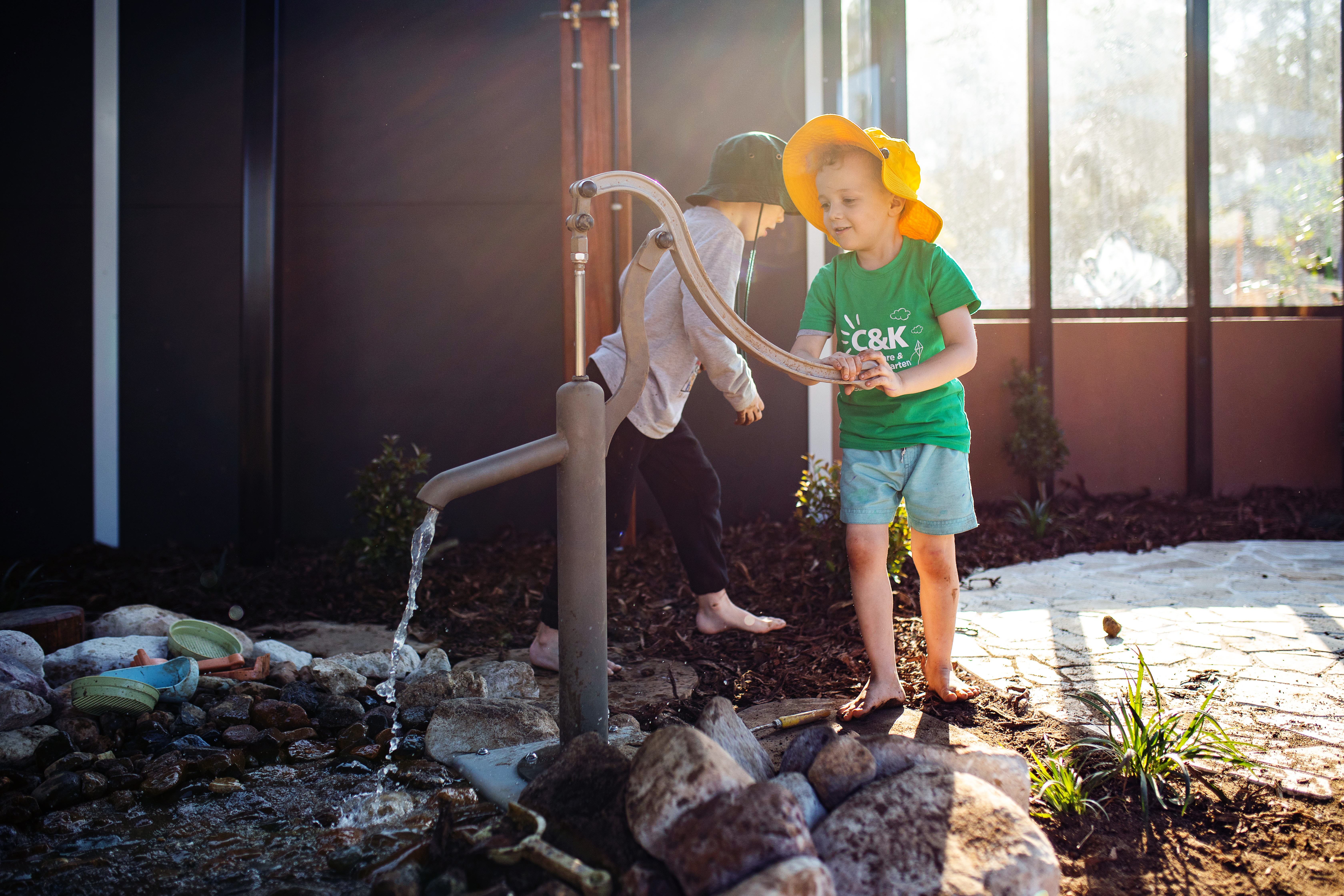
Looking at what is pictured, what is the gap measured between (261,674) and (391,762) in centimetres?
78

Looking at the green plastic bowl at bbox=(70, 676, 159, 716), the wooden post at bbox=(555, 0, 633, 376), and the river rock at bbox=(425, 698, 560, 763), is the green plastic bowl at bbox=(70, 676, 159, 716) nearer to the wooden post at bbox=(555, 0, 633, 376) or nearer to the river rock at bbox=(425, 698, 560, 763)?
the river rock at bbox=(425, 698, 560, 763)

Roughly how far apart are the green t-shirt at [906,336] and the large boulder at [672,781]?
1.09 m

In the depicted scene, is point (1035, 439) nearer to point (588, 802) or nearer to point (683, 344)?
point (683, 344)

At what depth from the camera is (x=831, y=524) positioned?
3.57 m

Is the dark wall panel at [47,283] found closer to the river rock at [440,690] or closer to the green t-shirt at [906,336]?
the river rock at [440,690]

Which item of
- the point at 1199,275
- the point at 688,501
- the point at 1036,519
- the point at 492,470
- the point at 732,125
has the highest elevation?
the point at 732,125

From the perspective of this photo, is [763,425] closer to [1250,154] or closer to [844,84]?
[844,84]

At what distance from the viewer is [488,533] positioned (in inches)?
204

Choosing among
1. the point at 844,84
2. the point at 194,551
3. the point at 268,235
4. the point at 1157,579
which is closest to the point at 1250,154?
the point at 844,84

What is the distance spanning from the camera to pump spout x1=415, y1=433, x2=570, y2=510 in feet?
5.21

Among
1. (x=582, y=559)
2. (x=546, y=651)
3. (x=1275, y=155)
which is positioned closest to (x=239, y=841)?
(x=582, y=559)

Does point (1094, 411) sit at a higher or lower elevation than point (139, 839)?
higher

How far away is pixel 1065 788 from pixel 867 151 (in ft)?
5.10

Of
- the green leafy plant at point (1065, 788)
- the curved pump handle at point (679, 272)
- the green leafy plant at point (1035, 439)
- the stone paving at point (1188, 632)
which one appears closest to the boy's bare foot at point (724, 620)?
the stone paving at point (1188, 632)
